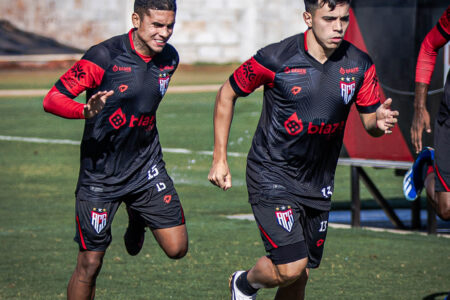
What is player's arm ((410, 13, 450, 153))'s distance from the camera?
23.6 feet

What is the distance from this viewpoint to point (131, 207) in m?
7.12

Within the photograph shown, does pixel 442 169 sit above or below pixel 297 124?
below

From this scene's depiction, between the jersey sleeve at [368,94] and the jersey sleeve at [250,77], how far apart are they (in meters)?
0.63

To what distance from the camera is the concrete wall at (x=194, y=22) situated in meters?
44.8

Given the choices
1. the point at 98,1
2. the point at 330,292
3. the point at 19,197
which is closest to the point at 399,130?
the point at 330,292

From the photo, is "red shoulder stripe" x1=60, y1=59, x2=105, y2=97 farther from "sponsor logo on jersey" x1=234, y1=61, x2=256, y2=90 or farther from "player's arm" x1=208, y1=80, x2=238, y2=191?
"sponsor logo on jersey" x1=234, y1=61, x2=256, y2=90

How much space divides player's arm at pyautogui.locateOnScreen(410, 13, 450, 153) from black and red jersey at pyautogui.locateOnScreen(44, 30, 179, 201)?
1.94 metres

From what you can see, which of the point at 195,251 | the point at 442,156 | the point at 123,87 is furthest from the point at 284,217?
the point at 195,251

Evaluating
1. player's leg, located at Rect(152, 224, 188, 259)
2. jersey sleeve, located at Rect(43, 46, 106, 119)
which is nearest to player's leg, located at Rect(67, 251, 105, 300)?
player's leg, located at Rect(152, 224, 188, 259)

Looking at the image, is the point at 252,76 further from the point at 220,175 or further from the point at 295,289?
the point at 295,289

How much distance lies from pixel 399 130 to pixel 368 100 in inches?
194

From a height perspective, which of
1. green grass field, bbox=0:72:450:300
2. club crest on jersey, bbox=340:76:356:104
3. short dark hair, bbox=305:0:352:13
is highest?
short dark hair, bbox=305:0:352:13

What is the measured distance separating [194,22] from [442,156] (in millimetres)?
38766

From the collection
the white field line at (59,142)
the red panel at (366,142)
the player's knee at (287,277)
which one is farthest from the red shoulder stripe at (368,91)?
the white field line at (59,142)
